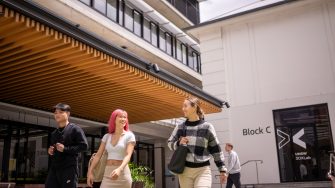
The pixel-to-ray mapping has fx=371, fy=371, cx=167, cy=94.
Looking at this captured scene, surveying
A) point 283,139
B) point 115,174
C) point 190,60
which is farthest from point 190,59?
point 115,174

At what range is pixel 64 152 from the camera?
15.6 feet

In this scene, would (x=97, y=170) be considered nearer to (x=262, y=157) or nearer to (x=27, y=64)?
(x=27, y=64)

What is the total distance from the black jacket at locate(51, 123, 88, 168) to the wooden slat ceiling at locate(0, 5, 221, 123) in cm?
258

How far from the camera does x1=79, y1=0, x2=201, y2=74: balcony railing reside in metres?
18.7

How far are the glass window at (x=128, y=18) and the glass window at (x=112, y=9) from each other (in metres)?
0.95

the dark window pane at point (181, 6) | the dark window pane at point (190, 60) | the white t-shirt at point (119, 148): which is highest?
the dark window pane at point (181, 6)

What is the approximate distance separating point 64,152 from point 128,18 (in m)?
16.4

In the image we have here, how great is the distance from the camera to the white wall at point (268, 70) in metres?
14.9

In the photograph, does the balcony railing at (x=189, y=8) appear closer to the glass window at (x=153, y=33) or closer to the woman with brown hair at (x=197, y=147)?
the glass window at (x=153, y=33)

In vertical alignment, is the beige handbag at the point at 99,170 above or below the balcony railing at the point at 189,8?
below

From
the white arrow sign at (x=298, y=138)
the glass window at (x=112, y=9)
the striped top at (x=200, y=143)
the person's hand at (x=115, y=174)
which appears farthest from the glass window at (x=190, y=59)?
the person's hand at (x=115, y=174)

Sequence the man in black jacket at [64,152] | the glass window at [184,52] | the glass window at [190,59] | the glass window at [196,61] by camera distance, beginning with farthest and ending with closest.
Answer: the glass window at [196,61] → the glass window at [190,59] → the glass window at [184,52] → the man in black jacket at [64,152]

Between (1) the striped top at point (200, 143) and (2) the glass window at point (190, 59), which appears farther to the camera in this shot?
(2) the glass window at point (190, 59)

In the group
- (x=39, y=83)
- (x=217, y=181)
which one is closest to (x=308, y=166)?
(x=217, y=181)
